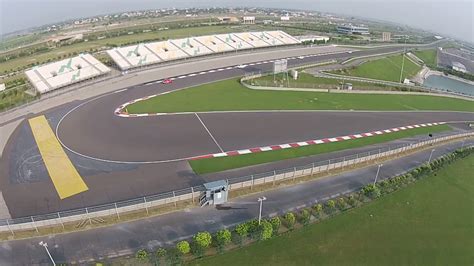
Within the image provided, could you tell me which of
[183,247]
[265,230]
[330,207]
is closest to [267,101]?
[330,207]

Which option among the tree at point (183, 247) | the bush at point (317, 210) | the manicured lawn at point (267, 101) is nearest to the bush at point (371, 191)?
the bush at point (317, 210)

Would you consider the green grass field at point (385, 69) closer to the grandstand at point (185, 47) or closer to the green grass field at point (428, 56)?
the green grass field at point (428, 56)

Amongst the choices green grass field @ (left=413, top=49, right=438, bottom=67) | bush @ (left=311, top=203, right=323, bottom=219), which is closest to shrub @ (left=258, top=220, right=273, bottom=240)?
bush @ (left=311, top=203, right=323, bottom=219)

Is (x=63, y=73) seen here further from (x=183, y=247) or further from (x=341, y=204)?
(x=341, y=204)

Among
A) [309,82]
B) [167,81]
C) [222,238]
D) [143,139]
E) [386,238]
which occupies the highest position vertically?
[167,81]

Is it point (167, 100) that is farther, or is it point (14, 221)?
point (167, 100)

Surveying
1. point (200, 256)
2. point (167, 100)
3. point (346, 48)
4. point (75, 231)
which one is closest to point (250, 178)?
point (200, 256)

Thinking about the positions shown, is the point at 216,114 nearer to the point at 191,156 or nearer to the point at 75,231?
the point at 191,156
